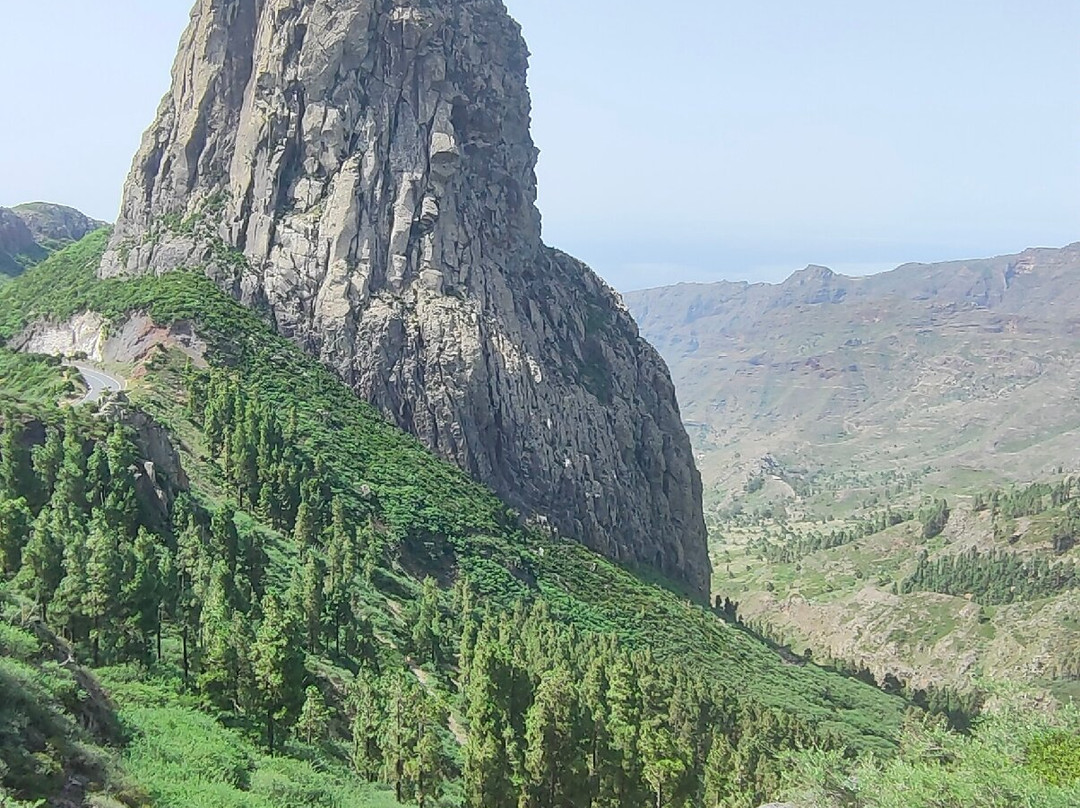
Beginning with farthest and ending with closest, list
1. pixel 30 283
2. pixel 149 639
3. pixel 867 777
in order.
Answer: pixel 30 283 < pixel 149 639 < pixel 867 777

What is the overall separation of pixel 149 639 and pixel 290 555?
2939 centimetres

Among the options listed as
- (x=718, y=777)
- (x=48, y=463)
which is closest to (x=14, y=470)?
(x=48, y=463)

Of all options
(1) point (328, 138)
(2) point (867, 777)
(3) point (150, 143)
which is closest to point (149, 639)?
(2) point (867, 777)

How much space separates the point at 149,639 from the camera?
44.4 metres

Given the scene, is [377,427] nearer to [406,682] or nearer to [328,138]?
[328,138]

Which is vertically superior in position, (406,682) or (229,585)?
(229,585)

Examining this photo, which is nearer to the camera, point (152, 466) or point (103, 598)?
point (103, 598)

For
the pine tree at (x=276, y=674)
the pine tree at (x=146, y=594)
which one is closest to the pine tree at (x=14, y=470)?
the pine tree at (x=146, y=594)

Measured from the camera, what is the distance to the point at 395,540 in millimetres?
94438

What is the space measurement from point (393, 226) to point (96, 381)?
4984 cm

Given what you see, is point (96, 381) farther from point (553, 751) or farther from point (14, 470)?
point (553, 751)

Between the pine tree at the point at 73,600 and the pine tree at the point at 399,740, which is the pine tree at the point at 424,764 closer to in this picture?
the pine tree at the point at 399,740

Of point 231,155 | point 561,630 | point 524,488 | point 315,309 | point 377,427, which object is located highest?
point 231,155

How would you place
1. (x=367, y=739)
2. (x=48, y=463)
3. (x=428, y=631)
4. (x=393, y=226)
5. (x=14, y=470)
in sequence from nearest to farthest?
(x=367, y=739) → (x=14, y=470) → (x=48, y=463) → (x=428, y=631) → (x=393, y=226)
